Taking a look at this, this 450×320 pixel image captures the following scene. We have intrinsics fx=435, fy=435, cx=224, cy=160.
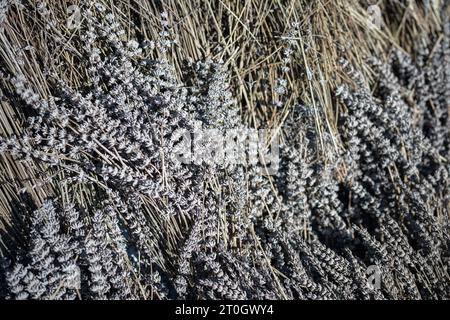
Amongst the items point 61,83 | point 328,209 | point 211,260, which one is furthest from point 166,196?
point 328,209

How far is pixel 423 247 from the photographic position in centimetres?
177

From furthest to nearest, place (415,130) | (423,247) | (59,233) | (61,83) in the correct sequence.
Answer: (415,130)
(423,247)
(59,233)
(61,83)

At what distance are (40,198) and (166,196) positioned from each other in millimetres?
480

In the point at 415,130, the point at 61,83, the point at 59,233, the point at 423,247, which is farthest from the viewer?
the point at 415,130

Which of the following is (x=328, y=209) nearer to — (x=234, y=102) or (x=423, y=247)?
(x=423, y=247)

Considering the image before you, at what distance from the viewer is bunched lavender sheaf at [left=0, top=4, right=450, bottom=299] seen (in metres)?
1.59

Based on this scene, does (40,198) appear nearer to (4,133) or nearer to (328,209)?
(4,133)

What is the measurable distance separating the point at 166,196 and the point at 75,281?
445mm

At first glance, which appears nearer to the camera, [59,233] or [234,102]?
[59,233]

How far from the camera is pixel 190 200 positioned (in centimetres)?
164

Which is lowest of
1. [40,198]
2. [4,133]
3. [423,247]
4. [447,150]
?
[423,247]

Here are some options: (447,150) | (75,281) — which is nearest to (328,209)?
(447,150)

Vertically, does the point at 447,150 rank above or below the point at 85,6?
below

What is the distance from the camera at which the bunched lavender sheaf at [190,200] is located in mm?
1587
